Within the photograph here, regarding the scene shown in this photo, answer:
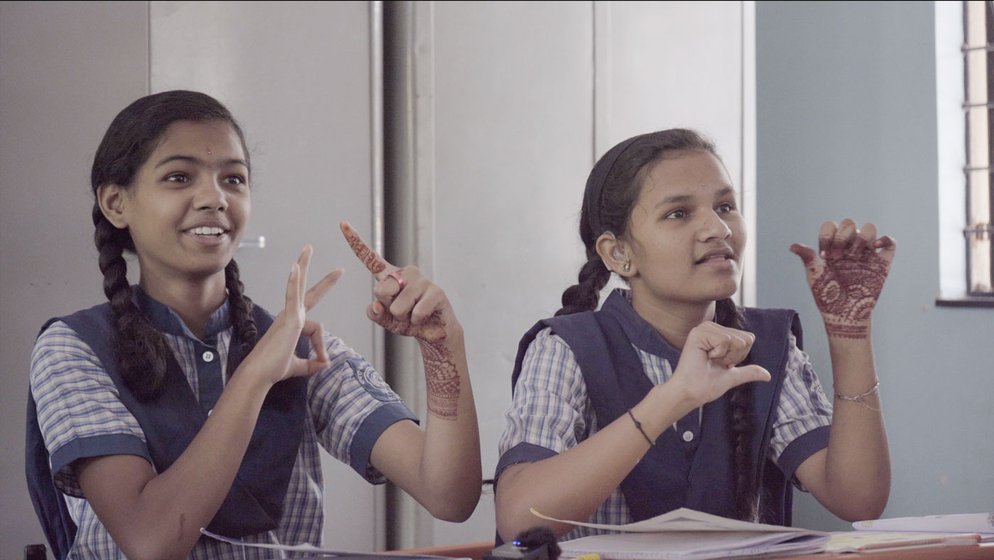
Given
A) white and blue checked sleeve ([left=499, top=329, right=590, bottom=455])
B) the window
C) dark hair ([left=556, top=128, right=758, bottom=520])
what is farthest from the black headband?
the window

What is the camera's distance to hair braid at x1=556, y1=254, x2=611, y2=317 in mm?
1730

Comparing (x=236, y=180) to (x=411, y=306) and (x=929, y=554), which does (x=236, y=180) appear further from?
(x=929, y=554)

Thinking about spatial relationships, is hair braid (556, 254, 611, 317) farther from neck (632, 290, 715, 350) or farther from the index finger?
the index finger

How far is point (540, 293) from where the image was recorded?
10.2 ft

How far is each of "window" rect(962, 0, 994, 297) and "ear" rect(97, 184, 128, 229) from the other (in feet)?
10.1

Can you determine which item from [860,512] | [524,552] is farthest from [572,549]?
[860,512]

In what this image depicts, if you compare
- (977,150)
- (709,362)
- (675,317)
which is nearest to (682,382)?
(709,362)

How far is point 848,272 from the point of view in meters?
A: 1.42

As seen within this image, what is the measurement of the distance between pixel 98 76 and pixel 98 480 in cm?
149

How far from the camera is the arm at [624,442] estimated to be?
1259 millimetres

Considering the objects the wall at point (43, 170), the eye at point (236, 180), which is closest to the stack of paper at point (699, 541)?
the eye at point (236, 180)

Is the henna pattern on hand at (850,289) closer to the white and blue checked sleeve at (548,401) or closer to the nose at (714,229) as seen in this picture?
the nose at (714,229)

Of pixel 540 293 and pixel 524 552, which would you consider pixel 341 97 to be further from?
pixel 524 552

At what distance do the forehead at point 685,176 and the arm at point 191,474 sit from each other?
0.54 metres
